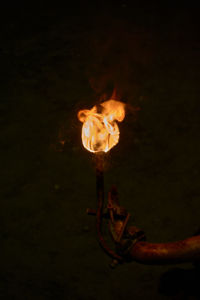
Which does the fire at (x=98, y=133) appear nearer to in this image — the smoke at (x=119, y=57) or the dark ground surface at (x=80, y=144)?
the dark ground surface at (x=80, y=144)

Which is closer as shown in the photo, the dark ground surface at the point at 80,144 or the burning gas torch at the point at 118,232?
the burning gas torch at the point at 118,232

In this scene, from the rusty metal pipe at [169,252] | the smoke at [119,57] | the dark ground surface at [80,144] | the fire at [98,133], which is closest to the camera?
the rusty metal pipe at [169,252]

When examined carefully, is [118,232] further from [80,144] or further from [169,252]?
[80,144]

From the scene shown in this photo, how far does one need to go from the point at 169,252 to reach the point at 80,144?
113 inches

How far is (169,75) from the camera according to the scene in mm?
4574

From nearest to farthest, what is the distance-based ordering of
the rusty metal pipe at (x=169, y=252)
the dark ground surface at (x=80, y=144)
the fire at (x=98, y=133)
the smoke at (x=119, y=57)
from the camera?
the rusty metal pipe at (x=169, y=252), the fire at (x=98, y=133), the dark ground surface at (x=80, y=144), the smoke at (x=119, y=57)

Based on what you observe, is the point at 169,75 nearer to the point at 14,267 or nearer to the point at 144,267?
the point at 144,267

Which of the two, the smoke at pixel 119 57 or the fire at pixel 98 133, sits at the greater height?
the fire at pixel 98 133

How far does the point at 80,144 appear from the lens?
13.7 feet

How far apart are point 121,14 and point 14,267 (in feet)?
14.5

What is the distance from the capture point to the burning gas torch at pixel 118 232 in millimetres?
1426

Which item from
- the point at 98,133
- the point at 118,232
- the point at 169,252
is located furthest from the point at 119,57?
the point at 169,252

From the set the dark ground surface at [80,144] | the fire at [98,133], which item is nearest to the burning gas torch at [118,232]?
the fire at [98,133]

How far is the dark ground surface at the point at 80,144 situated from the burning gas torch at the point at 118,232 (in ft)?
7.00
